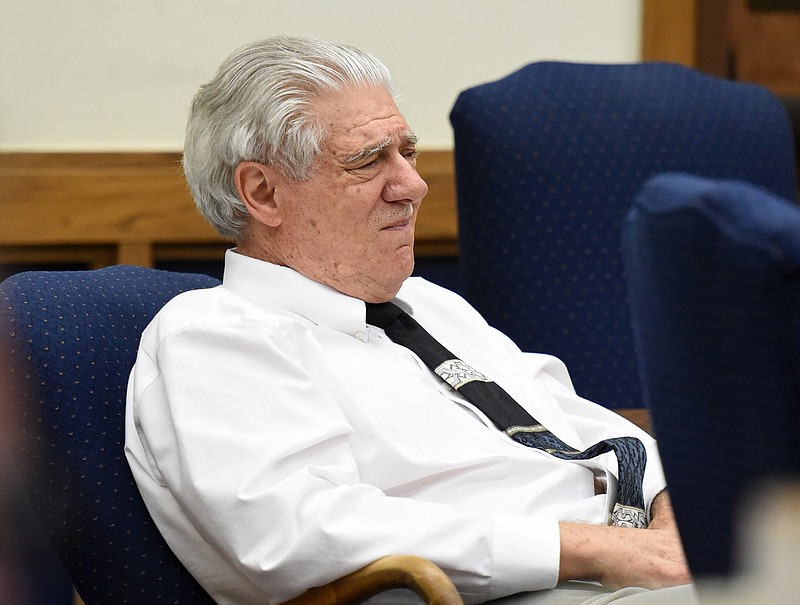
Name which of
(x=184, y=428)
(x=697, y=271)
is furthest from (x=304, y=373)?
(x=697, y=271)

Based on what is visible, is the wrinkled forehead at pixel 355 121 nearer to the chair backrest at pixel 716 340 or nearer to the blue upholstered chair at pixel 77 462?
the blue upholstered chair at pixel 77 462

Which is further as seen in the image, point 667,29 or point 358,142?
point 667,29

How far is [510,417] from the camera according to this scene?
1623 mm

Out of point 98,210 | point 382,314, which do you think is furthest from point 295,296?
point 98,210

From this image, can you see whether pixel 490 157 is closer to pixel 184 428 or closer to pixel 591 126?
pixel 591 126

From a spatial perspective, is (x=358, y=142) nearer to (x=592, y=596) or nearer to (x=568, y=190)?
(x=592, y=596)

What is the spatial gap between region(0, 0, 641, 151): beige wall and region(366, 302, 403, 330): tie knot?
1.37m

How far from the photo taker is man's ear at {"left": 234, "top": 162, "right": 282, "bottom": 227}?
168 cm

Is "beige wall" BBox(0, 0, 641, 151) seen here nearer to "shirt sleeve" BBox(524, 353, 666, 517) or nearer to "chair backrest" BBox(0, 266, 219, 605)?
"shirt sleeve" BBox(524, 353, 666, 517)

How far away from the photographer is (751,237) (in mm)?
647

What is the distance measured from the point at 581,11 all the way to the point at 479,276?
99 cm

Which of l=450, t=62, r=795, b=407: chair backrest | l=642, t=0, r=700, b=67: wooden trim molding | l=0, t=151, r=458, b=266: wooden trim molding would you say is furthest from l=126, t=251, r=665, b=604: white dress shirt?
l=642, t=0, r=700, b=67: wooden trim molding

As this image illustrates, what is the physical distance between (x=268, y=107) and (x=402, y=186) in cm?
22

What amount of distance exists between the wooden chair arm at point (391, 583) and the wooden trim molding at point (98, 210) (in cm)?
169
